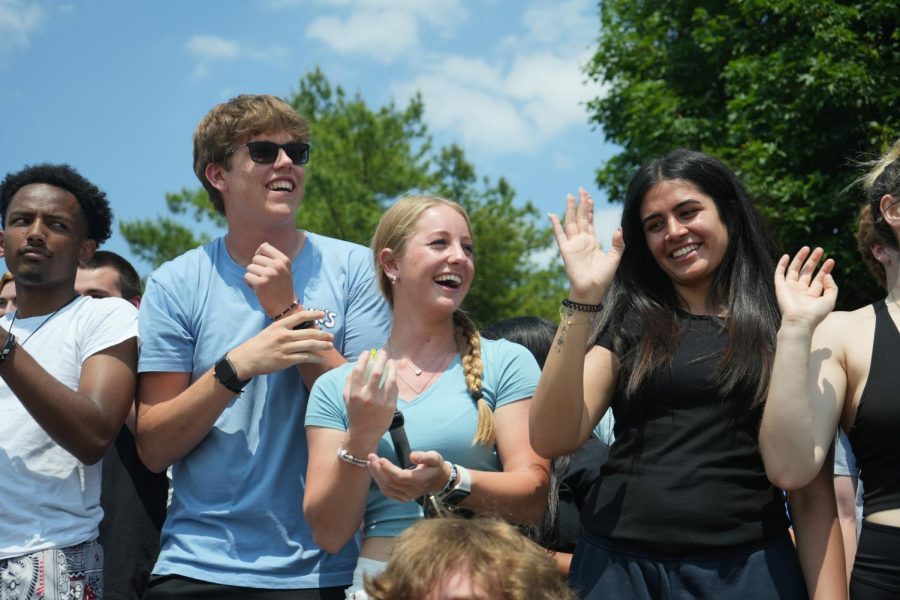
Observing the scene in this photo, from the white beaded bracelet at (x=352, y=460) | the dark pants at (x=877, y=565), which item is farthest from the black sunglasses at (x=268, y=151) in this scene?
the dark pants at (x=877, y=565)

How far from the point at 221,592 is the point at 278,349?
0.80 m

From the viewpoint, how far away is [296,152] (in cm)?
363

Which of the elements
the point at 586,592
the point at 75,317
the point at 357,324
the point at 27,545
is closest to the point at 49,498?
the point at 27,545

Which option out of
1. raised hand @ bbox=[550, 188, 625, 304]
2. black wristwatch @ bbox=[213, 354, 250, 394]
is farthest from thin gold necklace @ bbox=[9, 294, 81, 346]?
raised hand @ bbox=[550, 188, 625, 304]

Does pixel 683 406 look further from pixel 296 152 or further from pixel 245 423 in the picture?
pixel 296 152

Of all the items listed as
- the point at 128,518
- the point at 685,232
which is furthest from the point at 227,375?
the point at 685,232

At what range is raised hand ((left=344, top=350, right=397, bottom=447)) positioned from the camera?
273 cm

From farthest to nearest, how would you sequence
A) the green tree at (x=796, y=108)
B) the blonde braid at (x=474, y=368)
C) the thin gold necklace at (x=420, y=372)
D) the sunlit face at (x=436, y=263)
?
the green tree at (x=796, y=108) → the sunlit face at (x=436, y=263) → the thin gold necklace at (x=420, y=372) → the blonde braid at (x=474, y=368)

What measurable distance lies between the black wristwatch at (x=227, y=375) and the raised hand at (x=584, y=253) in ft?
3.62

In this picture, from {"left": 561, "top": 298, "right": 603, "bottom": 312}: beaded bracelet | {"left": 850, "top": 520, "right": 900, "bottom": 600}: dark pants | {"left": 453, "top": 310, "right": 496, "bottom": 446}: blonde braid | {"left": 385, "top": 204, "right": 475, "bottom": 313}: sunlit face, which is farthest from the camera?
{"left": 385, "top": 204, "right": 475, "bottom": 313}: sunlit face

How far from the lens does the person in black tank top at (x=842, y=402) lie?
2.72m

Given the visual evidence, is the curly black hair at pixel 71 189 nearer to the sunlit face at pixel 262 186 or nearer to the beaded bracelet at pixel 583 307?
the sunlit face at pixel 262 186

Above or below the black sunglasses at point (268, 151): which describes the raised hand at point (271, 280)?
below

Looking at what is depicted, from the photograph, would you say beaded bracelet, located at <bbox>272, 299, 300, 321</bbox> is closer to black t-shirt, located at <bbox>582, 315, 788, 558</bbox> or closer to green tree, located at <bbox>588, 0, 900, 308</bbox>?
black t-shirt, located at <bbox>582, 315, 788, 558</bbox>
